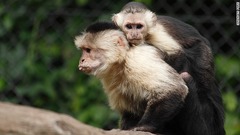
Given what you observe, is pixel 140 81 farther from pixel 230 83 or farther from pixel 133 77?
pixel 230 83

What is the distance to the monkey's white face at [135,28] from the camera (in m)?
5.36

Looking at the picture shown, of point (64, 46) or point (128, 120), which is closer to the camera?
point (128, 120)

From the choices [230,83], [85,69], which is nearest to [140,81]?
[85,69]

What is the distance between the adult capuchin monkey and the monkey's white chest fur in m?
0.12

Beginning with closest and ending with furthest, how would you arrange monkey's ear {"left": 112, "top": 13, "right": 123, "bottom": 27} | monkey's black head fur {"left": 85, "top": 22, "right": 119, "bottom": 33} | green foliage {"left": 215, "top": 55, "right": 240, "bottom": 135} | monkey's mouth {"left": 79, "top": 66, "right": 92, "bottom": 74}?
monkey's mouth {"left": 79, "top": 66, "right": 92, "bottom": 74}, monkey's black head fur {"left": 85, "top": 22, "right": 119, "bottom": 33}, monkey's ear {"left": 112, "top": 13, "right": 123, "bottom": 27}, green foliage {"left": 215, "top": 55, "right": 240, "bottom": 135}

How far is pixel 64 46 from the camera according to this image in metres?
8.16

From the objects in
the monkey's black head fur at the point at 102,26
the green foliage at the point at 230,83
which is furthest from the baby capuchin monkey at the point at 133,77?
the green foliage at the point at 230,83

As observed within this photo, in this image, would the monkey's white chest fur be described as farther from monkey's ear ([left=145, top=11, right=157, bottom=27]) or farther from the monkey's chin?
monkey's ear ([left=145, top=11, right=157, bottom=27])

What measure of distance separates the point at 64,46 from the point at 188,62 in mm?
2967

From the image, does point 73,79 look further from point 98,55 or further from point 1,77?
point 98,55

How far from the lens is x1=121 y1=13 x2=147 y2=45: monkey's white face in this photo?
536 cm

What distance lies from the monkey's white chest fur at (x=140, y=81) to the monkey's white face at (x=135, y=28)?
7 centimetres

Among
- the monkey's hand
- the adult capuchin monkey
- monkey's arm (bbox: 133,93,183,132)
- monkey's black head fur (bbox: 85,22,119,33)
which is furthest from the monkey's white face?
the monkey's hand

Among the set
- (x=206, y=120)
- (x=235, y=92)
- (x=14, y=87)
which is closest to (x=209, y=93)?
(x=206, y=120)
